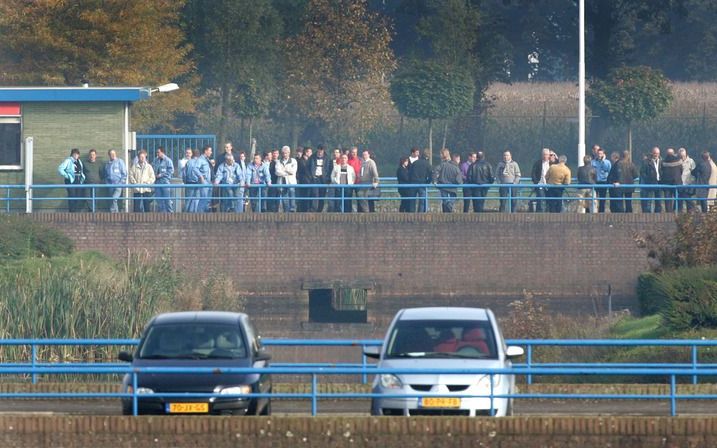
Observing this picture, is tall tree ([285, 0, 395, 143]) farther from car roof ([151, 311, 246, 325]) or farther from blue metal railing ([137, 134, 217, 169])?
car roof ([151, 311, 246, 325])

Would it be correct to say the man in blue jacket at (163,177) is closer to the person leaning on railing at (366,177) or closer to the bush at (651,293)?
the person leaning on railing at (366,177)

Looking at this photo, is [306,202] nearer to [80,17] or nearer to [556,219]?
[556,219]

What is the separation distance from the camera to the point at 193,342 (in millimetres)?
Result: 16484

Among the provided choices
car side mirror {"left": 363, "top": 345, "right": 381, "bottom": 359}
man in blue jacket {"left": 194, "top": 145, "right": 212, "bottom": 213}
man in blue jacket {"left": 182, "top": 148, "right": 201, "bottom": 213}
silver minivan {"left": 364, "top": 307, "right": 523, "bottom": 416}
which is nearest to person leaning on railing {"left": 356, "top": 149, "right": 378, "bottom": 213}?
man in blue jacket {"left": 194, "top": 145, "right": 212, "bottom": 213}

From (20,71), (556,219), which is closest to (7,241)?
(556,219)

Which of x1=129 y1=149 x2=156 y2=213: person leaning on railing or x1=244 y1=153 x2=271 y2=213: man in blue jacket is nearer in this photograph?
x1=129 y1=149 x2=156 y2=213: person leaning on railing

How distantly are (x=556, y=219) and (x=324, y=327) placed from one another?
17.8ft

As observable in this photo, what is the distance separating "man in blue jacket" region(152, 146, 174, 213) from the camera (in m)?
33.0

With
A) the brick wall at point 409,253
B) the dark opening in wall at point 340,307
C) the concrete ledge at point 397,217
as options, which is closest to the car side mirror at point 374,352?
the dark opening in wall at point 340,307

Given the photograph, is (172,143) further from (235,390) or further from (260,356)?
(235,390)

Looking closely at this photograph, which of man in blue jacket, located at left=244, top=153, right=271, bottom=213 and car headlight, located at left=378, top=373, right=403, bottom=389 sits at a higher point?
man in blue jacket, located at left=244, top=153, right=271, bottom=213

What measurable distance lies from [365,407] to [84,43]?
25437 millimetres

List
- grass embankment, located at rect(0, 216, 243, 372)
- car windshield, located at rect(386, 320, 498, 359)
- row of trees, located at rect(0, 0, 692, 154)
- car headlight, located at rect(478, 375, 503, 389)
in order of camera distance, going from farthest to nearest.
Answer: row of trees, located at rect(0, 0, 692, 154), grass embankment, located at rect(0, 216, 243, 372), car windshield, located at rect(386, 320, 498, 359), car headlight, located at rect(478, 375, 503, 389)

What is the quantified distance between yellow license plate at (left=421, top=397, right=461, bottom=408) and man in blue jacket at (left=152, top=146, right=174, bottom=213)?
58.4 feet
